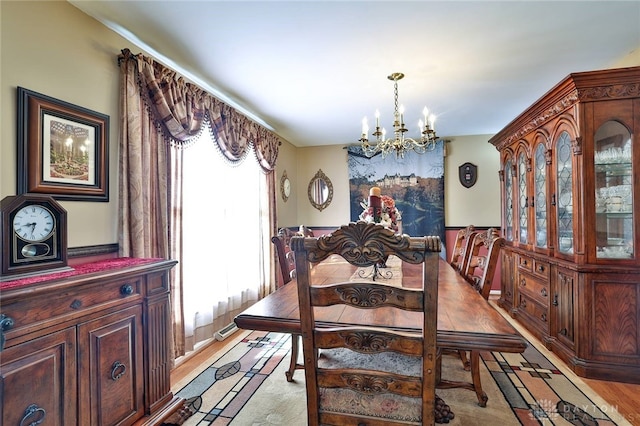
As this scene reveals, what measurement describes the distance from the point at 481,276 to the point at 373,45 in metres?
1.70

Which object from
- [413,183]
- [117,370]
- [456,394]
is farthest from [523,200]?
[117,370]

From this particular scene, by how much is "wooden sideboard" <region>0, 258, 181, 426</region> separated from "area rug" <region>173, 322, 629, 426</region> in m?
A: 0.34

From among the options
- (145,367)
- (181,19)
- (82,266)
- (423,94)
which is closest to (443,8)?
(423,94)

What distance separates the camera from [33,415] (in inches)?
44.6

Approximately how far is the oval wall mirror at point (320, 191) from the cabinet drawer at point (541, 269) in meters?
3.06

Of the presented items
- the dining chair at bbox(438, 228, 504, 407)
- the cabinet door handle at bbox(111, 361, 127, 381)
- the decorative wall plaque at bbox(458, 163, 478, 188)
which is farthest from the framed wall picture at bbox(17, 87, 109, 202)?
the decorative wall plaque at bbox(458, 163, 478, 188)

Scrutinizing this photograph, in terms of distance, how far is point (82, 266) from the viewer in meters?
1.55

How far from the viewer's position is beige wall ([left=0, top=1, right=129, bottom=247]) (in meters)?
1.38

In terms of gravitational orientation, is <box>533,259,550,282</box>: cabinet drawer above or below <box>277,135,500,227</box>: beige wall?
below

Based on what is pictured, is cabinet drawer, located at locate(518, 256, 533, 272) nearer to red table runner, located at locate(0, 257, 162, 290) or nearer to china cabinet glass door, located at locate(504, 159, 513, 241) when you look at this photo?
china cabinet glass door, located at locate(504, 159, 513, 241)

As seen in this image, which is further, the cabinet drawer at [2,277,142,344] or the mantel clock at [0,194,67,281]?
the mantel clock at [0,194,67,281]

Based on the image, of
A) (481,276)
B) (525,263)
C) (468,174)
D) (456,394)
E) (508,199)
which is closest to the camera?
(481,276)

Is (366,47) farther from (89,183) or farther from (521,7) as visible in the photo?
(89,183)

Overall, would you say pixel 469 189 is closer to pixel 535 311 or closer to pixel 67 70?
pixel 535 311
